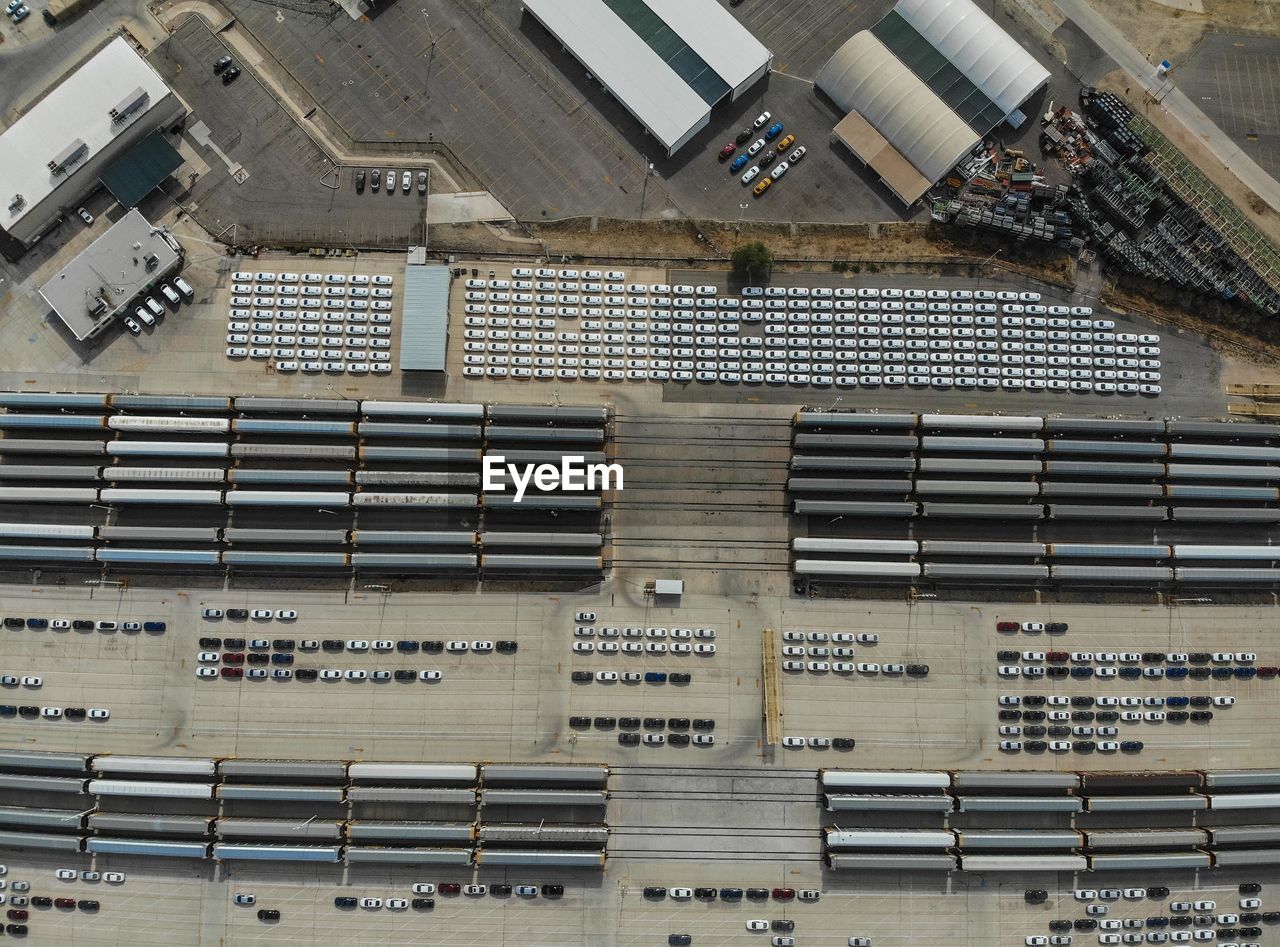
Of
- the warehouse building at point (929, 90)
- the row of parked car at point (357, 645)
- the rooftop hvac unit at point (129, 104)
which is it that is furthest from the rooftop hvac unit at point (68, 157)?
the warehouse building at point (929, 90)

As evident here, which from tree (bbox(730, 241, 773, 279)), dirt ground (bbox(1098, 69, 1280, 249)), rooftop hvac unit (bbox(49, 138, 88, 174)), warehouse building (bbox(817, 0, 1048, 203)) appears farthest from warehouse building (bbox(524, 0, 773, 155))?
rooftop hvac unit (bbox(49, 138, 88, 174))

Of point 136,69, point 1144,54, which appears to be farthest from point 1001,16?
point 136,69

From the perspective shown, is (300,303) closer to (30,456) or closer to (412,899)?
(30,456)

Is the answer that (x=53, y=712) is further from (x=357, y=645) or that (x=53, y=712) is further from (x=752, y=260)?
(x=752, y=260)

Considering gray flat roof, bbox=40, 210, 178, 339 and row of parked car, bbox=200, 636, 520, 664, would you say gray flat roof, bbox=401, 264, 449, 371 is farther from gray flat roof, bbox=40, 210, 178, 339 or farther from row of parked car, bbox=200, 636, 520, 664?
row of parked car, bbox=200, 636, 520, 664

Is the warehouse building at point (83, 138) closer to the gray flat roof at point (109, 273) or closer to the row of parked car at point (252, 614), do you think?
the gray flat roof at point (109, 273)

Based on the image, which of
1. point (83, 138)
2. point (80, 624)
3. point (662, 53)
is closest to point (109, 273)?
point (83, 138)
